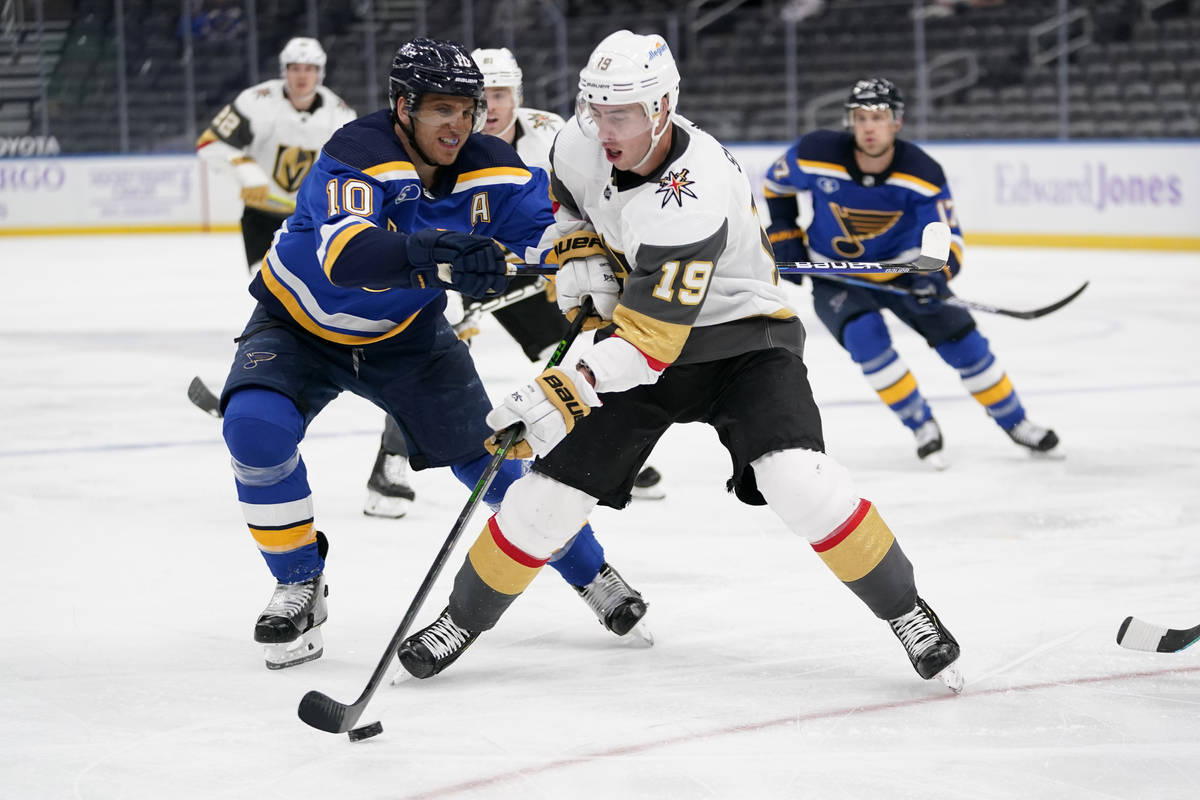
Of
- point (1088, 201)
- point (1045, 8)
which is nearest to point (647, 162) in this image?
point (1088, 201)

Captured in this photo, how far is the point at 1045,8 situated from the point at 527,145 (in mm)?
9212

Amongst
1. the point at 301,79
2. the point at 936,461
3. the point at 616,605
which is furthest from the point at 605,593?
the point at 301,79

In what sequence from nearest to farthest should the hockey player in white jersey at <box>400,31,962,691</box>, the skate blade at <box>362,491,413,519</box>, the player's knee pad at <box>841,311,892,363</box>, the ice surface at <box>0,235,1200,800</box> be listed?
1. the ice surface at <box>0,235,1200,800</box>
2. the hockey player in white jersey at <box>400,31,962,691</box>
3. the skate blade at <box>362,491,413,519</box>
4. the player's knee pad at <box>841,311,892,363</box>

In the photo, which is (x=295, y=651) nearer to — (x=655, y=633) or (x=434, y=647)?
(x=434, y=647)

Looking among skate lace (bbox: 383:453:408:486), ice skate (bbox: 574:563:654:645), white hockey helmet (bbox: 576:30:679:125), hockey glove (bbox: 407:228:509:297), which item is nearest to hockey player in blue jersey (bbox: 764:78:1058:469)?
skate lace (bbox: 383:453:408:486)

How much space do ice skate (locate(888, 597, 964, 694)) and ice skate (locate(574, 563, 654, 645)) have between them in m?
0.46

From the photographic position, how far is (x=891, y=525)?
369 cm

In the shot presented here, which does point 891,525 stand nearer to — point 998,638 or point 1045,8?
point 998,638

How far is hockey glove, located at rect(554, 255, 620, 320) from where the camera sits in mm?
2479

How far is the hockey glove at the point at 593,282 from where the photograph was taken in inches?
97.6

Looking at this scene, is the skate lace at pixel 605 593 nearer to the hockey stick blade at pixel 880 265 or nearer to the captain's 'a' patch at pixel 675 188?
the hockey stick blade at pixel 880 265

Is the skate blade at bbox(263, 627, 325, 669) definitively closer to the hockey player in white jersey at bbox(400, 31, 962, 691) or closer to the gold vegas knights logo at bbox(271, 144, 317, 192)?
the hockey player in white jersey at bbox(400, 31, 962, 691)

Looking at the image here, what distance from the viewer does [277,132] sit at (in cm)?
579

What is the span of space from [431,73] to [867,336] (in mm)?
2265
